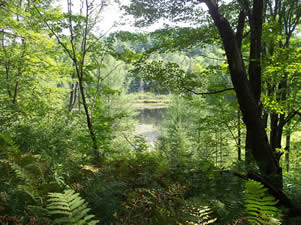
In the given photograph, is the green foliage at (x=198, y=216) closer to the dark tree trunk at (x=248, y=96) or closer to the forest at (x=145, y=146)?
the forest at (x=145, y=146)

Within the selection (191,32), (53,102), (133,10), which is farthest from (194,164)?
(53,102)

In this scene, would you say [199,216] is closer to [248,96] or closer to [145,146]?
[248,96]

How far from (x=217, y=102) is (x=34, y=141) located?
248 inches

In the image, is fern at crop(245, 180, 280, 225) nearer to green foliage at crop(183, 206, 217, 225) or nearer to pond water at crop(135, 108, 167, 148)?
green foliage at crop(183, 206, 217, 225)

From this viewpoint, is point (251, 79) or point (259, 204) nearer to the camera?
point (259, 204)

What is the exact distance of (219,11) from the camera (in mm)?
2842

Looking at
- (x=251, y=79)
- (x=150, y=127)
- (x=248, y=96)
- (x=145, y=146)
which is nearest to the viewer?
(x=248, y=96)

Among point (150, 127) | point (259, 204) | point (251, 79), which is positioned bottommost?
point (150, 127)

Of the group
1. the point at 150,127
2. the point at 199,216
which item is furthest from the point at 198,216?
the point at 150,127

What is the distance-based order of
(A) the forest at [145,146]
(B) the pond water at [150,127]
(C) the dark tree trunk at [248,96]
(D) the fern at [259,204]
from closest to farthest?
(D) the fern at [259,204] → (A) the forest at [145,146] → (C) the dark tree trunk at [248,96] → (B) the pond water at [150,127]

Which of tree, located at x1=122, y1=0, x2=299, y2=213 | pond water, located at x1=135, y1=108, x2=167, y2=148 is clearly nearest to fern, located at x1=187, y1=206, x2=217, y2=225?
tree, located at x1=122, y1=0, x2=299, y2=213

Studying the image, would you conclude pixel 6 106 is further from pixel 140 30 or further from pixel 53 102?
pixel 140 30

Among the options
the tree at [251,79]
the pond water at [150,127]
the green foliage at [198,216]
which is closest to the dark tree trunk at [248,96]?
the tree at [251,79]

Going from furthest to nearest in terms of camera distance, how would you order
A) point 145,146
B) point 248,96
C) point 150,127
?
1. point 150,127
2. point 145,146
3. point 248,96
